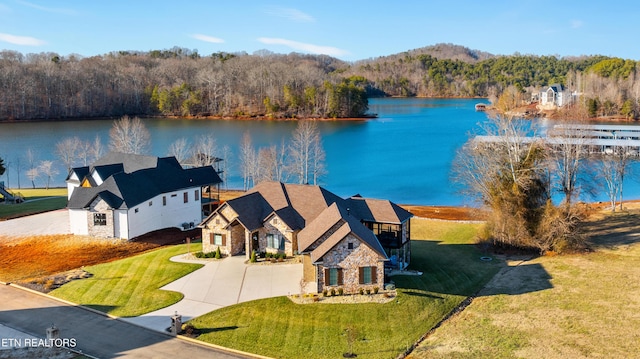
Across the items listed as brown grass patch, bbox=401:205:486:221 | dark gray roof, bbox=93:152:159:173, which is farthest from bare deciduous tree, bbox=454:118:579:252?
dark gray roof, bbox=93:152:159:173

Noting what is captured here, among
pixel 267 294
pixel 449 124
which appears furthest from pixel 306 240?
pixel 449 124

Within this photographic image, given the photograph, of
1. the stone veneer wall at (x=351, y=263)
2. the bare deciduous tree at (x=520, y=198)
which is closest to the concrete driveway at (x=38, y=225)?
the stone veneer wall at (x=351, y=263)

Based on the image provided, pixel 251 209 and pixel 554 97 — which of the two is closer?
pixel 251 209

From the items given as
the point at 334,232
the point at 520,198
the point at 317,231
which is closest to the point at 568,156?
the point at 520,198

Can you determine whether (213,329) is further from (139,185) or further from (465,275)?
(139,185)

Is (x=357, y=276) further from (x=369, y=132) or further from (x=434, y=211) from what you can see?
(x=369, y=132)
